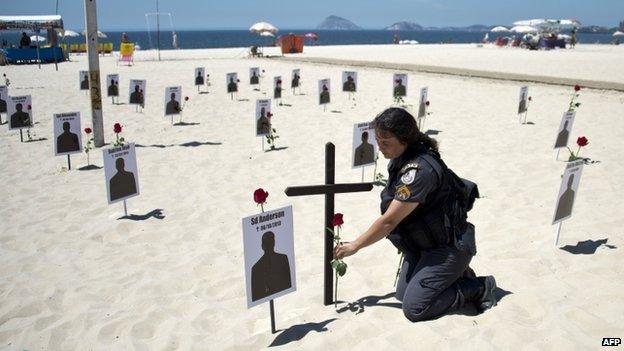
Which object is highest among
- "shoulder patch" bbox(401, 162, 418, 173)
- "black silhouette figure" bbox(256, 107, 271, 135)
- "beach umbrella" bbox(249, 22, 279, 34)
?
"beach umbrella" bbox(249, 22, 279, 34)

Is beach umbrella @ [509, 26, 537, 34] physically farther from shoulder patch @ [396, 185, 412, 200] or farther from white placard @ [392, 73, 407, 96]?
shoulder patch @ [396, 185, 412, 200]

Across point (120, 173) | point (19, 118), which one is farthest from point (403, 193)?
point (19, 118)

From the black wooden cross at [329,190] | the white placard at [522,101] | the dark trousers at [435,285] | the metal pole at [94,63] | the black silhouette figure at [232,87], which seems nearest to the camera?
the dark trousers at [435,285]

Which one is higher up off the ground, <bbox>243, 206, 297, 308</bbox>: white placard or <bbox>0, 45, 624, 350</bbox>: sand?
<bbox>243, 206, 297, 308</bbox>: white placard

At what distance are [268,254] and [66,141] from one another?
5.46 m

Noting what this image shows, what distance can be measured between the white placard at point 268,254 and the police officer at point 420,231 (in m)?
0.40

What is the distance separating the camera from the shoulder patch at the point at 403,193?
311 cm

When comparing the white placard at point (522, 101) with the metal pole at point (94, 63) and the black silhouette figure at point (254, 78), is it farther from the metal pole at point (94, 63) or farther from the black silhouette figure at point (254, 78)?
the black silhouette figure at point (254, 78)

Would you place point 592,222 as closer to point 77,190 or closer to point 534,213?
point 534,213

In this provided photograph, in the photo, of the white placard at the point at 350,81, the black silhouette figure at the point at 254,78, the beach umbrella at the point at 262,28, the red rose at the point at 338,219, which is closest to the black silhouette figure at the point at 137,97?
the black silhouette figure at the point at 254,78

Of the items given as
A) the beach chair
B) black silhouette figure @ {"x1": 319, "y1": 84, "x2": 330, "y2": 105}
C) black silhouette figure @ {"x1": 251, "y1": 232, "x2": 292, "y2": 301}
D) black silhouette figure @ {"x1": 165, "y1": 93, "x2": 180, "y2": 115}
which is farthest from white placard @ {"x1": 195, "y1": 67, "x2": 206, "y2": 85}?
black silhouette figure @ {"x1": 251, "y1": 232, "x2": 292, "y2": 301}

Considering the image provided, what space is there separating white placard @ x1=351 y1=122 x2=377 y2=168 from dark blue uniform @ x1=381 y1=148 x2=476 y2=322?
3.10m

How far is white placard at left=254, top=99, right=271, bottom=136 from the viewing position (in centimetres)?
886

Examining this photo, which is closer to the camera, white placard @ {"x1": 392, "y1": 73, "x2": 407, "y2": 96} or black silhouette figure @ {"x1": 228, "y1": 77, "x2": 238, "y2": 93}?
white placard @ {"x1": 392, "y1": 73, "x2": 407, "y2": 96}
